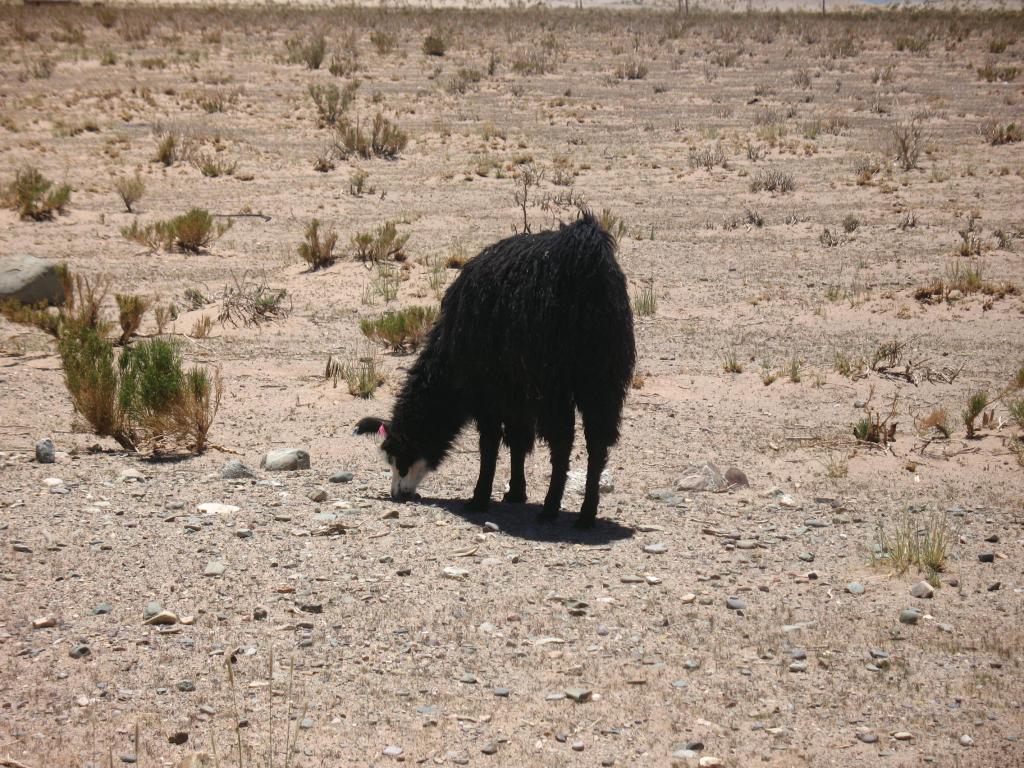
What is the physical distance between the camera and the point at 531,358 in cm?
739

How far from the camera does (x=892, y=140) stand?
24.4 m

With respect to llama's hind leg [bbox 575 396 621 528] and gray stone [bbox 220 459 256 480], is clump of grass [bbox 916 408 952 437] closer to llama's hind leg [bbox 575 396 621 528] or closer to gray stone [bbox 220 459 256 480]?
llama's hind leg [bbox 575 396 621 528]

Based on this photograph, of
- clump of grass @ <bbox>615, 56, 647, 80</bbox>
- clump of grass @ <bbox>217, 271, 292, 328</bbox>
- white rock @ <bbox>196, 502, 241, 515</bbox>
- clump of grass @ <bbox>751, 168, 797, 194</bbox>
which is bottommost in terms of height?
white rock @ <bbox>196, 502, 241, 515</bbox>

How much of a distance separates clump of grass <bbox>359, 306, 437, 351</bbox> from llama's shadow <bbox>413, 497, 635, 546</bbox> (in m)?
4.45

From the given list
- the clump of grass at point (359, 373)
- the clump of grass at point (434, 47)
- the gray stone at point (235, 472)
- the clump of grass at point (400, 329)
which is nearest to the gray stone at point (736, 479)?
the gray stone at point (235, 472)

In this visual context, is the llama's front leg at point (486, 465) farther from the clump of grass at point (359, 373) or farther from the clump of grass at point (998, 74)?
the clump of grass at point (998, 74)

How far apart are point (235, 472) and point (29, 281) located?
22.5 feet

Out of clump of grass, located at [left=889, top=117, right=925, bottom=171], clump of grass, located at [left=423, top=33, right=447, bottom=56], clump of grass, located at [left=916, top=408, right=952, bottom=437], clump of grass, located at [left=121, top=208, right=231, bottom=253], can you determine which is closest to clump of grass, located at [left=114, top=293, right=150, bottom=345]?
clump of grass, located at [left=121, top=208, right=231, bottom=253]

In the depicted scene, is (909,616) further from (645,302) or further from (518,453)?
(645,302)

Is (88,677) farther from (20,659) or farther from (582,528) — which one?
(582,528)

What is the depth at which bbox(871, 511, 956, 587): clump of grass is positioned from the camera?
22.1 feet

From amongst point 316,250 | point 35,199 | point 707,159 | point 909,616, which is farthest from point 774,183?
point 909,616

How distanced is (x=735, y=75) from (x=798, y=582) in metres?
29.9

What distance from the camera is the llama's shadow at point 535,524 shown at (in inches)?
298
